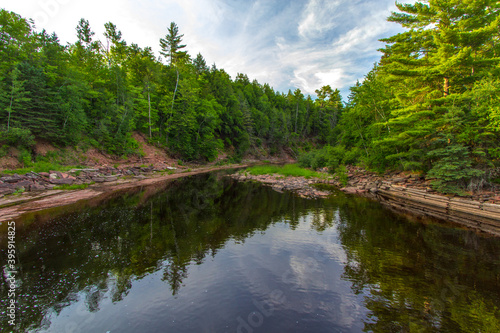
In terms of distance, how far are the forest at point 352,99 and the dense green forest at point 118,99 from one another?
168mm

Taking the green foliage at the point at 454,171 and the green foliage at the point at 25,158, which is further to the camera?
the green foliage at the point at 25,158

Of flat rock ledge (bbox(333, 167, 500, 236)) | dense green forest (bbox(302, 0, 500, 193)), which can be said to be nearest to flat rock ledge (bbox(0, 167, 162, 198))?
flat rock ledge (bbox(333, 167, 500, 236))

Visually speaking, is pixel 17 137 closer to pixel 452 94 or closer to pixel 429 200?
pixel 429 200

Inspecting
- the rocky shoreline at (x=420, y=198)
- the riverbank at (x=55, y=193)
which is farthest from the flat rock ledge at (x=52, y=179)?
the rocky shoreline at (x=420, y=198)

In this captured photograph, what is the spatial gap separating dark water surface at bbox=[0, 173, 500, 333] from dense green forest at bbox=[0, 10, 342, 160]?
17262 millimetres

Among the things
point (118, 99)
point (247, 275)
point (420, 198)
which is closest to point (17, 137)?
point (118, 99)

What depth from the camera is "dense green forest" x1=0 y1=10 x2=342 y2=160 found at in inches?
818

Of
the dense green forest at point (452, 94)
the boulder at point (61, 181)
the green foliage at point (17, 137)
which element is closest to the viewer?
the dense green forest at point (452, 94)

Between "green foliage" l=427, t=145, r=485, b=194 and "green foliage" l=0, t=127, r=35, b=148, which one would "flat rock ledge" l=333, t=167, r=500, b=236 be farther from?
"green foliage" l=0, t=127, r=35, b=148

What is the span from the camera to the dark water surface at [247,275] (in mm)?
4645

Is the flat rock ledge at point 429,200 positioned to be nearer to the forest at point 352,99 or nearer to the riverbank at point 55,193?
Result: the forest at point 352,99

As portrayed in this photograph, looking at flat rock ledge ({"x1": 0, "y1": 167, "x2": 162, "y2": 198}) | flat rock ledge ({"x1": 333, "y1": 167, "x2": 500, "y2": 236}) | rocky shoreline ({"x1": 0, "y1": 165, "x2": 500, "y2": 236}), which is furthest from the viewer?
flat rock ledge ({"x1": 0, "y1": 167, "x2": 162, "y2": 198})

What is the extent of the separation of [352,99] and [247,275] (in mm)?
29568

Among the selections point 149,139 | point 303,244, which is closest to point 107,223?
point 303,244
